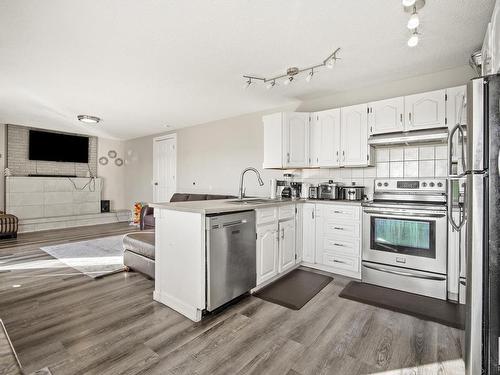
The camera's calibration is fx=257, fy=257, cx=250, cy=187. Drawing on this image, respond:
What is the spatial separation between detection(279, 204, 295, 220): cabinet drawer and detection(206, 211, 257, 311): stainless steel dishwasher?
58 cm

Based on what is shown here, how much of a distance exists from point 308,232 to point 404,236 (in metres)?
1.13

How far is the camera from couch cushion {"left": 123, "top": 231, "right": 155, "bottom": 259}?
292 centimetres

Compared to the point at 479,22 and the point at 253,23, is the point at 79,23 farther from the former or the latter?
the point at 479,22

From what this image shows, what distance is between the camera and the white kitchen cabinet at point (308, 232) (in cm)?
345

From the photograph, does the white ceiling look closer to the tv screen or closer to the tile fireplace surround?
the tv screen

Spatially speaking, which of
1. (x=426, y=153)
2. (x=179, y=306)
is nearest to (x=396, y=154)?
(x=426, y=153)

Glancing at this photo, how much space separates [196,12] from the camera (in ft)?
6.81

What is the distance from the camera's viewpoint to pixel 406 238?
278 centimetres

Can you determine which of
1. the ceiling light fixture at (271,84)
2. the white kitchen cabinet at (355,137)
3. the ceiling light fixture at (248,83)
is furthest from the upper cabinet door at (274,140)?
the white kitchen cabinet at (355,137)

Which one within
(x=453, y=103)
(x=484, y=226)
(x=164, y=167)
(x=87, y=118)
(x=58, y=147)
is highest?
(x=87, y=118)

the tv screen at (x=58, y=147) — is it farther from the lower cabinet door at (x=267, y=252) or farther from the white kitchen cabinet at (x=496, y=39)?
the white kitchen cabinet at (x=496, y=39)

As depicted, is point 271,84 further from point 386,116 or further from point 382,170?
point 382,170

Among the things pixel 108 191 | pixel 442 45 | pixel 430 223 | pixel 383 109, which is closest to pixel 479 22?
pixel 442 45

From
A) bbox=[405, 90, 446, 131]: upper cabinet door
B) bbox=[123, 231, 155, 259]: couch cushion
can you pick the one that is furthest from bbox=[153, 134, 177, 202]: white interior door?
bbox=[405, 90, 446, 131]: upper cabinet door
